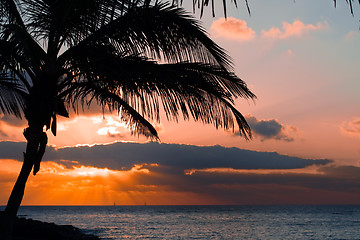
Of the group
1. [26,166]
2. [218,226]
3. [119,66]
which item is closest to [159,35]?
[119,66]

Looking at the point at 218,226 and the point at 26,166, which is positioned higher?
the point at 26,166

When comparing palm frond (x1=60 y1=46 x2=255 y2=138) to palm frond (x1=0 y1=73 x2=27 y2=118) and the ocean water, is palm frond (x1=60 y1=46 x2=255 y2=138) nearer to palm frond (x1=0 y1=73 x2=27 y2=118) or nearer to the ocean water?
palm frond (x1=0 y1=73 x2=27 y2=118)

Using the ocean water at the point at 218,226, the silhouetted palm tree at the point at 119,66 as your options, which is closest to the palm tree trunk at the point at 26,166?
the silhouetted palm tree at the point at 119,66

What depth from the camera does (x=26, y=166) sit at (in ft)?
20.7

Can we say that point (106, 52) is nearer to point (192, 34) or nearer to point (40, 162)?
point (192, 34)

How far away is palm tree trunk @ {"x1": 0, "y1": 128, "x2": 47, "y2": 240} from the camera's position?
6102 mm

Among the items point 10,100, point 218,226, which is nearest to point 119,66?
point 10,100

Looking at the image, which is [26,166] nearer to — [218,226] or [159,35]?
[159,35]

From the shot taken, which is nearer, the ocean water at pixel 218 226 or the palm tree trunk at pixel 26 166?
the palm tree trunk at pixel 26 166

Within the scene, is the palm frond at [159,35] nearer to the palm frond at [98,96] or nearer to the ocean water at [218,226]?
the palm frond at [98,96]

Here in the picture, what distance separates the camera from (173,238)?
40375mm

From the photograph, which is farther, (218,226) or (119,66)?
(218,226)

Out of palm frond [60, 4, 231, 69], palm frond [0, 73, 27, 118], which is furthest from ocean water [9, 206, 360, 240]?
palm frond [60, 4, 231, 69]

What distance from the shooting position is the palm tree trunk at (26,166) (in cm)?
610
